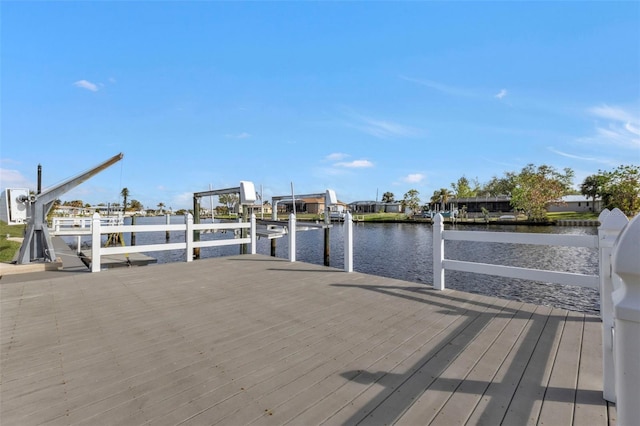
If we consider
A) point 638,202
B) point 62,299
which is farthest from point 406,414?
point 638,202

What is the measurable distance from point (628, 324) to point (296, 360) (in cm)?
232

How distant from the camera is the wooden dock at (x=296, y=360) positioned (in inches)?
77.7

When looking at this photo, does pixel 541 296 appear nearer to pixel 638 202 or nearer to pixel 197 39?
pixel 197 39

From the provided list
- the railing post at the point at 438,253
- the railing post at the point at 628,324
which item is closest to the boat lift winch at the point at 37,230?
the railing post at the point at 438,253

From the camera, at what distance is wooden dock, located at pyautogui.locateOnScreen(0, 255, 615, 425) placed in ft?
6.48

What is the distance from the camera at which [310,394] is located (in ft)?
7.09

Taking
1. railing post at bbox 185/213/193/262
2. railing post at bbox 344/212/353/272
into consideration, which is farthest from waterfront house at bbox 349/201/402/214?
railing post at bbox 344/212/353/272

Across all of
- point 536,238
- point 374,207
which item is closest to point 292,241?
point 536,238

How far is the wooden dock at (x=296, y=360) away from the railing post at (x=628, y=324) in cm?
123

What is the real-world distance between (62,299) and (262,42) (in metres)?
11.8

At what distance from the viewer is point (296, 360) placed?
2.67m

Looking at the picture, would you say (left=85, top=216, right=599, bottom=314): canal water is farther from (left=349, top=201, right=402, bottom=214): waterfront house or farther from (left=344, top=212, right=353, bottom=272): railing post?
(left=349, top=201, right=402, bottom=214): waterfront house

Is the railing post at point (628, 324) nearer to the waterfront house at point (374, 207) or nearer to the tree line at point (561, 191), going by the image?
the tree line at point (561, 191)

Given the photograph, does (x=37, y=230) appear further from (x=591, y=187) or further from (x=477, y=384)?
(x=591, y=187)
